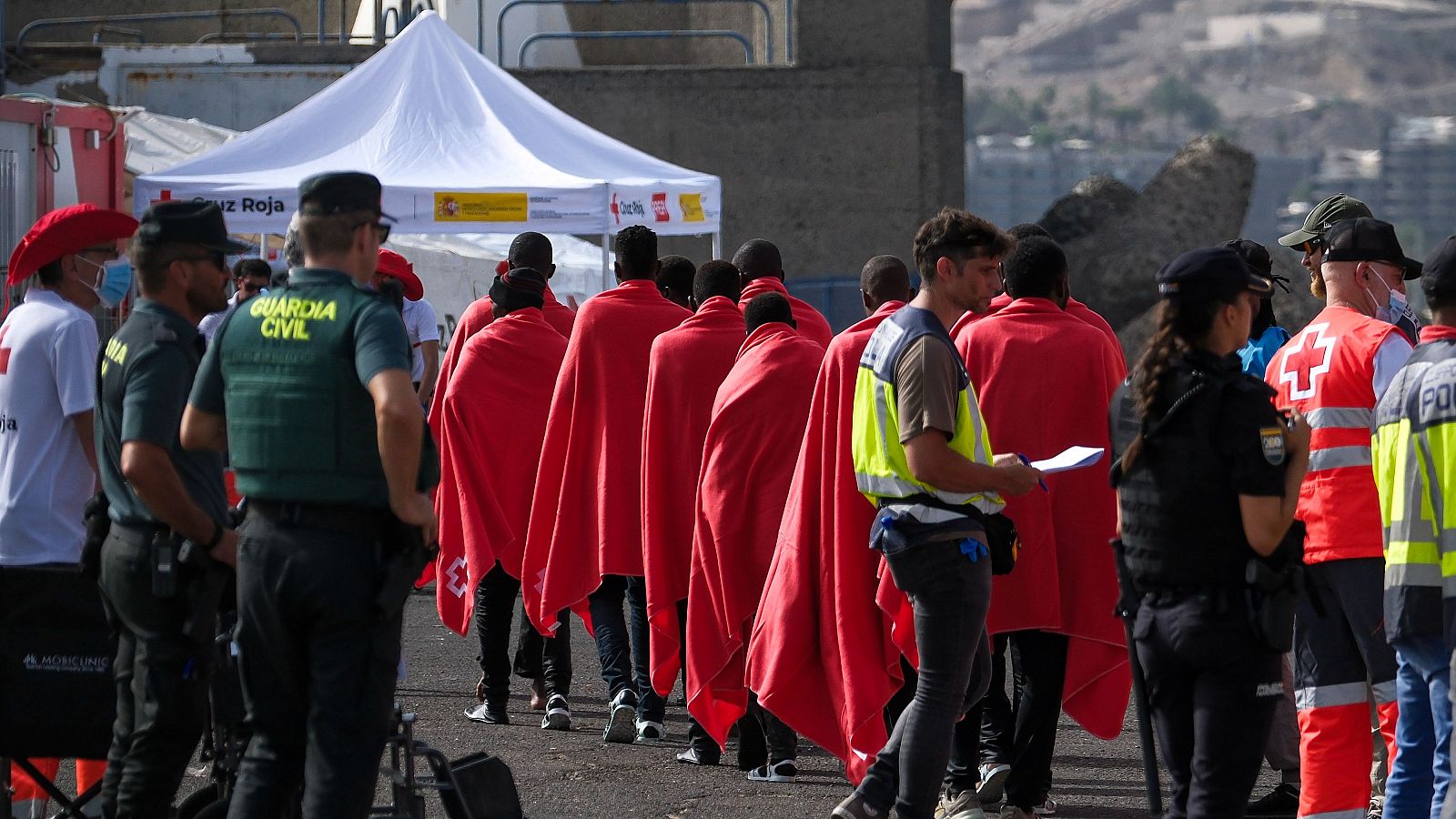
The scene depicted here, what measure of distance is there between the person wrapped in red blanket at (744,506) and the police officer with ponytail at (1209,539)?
2.52 m

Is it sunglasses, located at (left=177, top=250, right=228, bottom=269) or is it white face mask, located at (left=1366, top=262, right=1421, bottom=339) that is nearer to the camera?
sunglasses, located at (left=177, top=250, right=228, bottom=269)

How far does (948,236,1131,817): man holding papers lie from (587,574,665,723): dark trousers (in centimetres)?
169

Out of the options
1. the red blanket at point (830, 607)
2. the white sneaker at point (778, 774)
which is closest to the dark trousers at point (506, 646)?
the white sneaker at point (778, 774)

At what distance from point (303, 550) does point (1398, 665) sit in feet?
9.76

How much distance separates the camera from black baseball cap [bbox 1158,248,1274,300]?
4574 mm

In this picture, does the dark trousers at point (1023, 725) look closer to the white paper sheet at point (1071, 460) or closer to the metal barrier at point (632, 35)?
the white paper sheet at point (1071, 460)

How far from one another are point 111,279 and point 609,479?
2688mm

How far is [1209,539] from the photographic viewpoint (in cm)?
445

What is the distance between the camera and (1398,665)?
5.38m

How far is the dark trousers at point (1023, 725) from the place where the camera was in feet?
20.5

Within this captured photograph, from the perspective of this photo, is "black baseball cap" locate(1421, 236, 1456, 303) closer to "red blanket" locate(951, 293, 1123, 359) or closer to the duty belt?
"red blanket" locate(951, 293, 1123, 359)

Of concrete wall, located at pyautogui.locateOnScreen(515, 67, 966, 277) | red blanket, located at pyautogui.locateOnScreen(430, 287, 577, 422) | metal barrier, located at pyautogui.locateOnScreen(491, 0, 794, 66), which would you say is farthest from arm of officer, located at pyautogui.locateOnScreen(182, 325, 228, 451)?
metal barrier, located at pyautogui.locateOnScreen(491, 0, 794, 66)

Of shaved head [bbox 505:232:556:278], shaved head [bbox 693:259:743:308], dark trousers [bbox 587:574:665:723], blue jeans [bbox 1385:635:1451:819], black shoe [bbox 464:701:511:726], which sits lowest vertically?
black shoe [bbox 464:701:511:726]

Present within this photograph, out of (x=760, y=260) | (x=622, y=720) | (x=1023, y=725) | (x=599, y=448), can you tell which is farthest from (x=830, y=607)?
(x=760, y=260)
